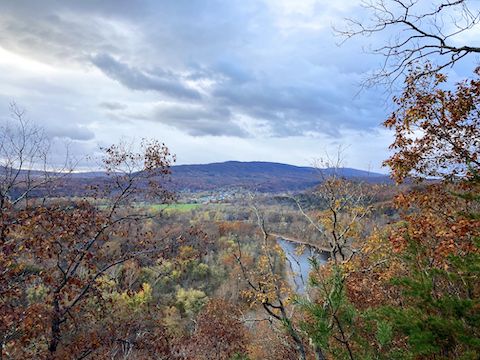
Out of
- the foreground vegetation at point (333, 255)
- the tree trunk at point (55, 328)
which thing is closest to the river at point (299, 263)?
the foreground vegetation at point (333, 255)

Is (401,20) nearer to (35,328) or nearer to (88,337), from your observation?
(35,328)

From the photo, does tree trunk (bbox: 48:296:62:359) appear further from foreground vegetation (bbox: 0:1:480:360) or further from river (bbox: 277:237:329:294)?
river (bbox: 277:237:329:294)

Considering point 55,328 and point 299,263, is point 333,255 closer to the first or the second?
point 299,263

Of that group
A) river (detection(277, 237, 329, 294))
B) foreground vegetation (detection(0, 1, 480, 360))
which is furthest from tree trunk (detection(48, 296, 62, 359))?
river (detection(277, 237, 329, 294))

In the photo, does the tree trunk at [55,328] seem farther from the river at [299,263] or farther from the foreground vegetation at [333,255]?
the river at [299,263]

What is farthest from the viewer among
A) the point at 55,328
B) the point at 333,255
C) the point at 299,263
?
the point at 299,263

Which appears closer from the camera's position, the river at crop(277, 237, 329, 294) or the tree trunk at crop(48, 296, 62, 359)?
the river at crop(277, 237, 329, 294)

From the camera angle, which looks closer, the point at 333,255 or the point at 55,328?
the point at 55,328

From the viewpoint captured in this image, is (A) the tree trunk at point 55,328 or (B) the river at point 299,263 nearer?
(B) the river at point 299,263

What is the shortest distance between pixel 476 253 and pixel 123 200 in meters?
9.38

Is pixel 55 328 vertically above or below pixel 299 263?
below

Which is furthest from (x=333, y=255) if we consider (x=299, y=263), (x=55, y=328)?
(x=55, y=328)

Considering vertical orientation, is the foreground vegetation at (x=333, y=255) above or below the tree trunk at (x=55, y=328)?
above

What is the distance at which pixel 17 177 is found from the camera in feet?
29.7
